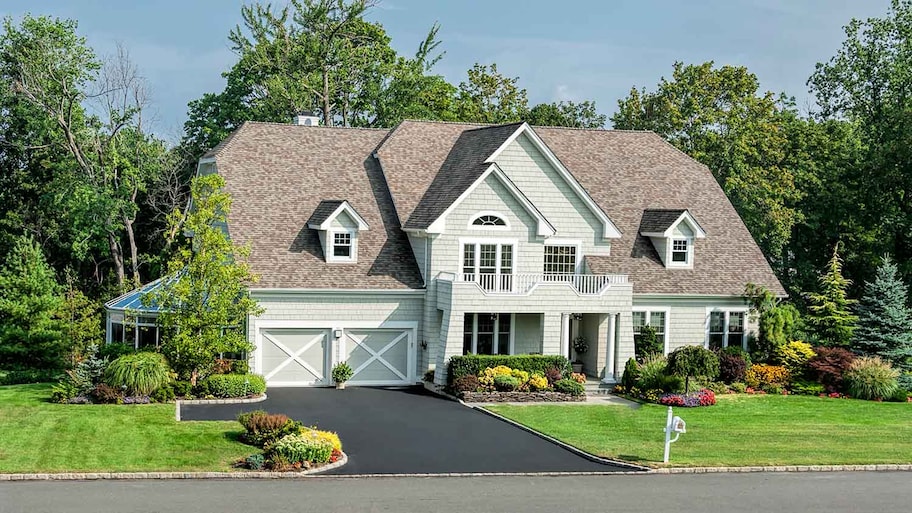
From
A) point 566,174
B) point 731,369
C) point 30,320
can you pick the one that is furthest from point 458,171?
point 30,320

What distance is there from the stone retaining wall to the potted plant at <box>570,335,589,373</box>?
4122mm

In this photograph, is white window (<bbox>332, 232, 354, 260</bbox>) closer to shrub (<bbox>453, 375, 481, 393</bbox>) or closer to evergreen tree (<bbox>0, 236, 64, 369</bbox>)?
shrub (<bbox>453, 375, 481, 393</bbox>)

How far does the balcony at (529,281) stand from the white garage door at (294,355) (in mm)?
5187

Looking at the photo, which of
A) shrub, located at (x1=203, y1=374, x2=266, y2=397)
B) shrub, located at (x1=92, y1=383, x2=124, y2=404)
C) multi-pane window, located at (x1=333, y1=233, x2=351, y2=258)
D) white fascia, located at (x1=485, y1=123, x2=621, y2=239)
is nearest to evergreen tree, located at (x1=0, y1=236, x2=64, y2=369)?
shrub, located at (x1=92, y1=383, x2=124, y2=404)

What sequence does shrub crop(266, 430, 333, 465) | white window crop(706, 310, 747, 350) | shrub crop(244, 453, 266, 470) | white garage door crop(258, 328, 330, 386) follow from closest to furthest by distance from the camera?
shrub crop(244, 453, 266, 470) < shrub crop(266, 430, 333, 465) < white garage door crop(258, 328, 330, 386) < white window crop(706, 310, 747, 350)

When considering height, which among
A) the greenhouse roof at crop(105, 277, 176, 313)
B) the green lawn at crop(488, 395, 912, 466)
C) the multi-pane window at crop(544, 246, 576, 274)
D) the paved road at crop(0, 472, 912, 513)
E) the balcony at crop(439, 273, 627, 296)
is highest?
the multi-pane window at crop(544, 246, 576, 274)

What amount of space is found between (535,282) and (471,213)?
3.58 metres

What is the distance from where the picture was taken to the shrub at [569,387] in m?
37.1

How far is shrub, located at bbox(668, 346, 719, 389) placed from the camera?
37375 mm

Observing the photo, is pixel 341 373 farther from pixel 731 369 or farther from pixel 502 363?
pixel 731 369

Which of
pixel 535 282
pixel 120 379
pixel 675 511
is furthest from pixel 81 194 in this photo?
pixel 675 511

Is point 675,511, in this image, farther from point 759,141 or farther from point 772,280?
point 759,141

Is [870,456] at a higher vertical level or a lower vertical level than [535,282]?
lower

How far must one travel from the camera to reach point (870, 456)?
28.7 metres
